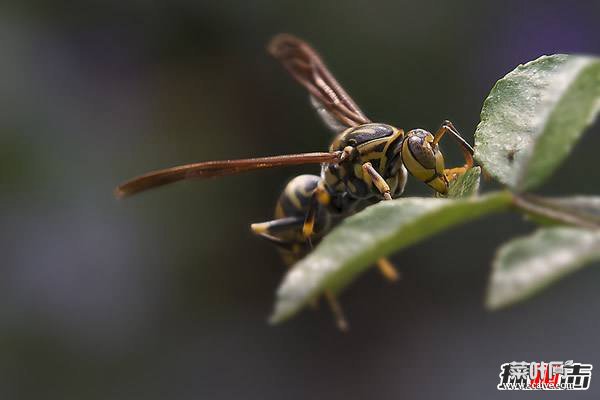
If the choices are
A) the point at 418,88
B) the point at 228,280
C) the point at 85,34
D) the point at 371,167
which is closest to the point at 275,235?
the point at 371,167

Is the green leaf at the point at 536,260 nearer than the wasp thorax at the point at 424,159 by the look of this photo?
Yes

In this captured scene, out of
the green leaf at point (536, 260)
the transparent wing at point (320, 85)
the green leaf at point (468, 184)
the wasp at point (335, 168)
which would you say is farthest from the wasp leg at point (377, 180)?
the green leaf at point (536, 260)

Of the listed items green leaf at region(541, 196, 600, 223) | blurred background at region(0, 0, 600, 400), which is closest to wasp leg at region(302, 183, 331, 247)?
green leaf at region(541, 196, 600, 223)

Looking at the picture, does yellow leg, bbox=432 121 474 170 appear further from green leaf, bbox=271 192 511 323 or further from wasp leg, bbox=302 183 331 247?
green leaf, bbox=271 192 511 323

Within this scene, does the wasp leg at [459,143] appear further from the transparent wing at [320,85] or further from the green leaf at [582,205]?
the green leaf at [582,205]

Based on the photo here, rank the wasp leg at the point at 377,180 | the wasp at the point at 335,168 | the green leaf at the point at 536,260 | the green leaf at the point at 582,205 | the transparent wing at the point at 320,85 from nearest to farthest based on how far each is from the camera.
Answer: the green leaf at the point at 536,260 < the green leaf at the point at 582,205 < the wasp at the point at 335,168 < the wasp leg at the point at 377,180 < the transparent wing at the point at 320,85

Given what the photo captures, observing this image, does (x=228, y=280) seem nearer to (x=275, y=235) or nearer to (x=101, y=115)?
(x=101, y=115)
